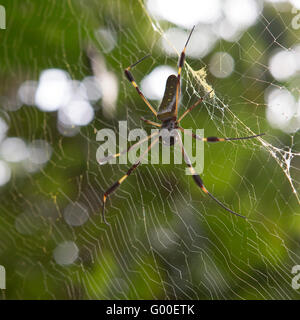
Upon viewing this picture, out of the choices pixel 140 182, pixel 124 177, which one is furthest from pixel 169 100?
pixel 140 182

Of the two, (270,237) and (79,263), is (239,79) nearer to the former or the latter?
(270,237)

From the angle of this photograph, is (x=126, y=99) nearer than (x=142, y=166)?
No

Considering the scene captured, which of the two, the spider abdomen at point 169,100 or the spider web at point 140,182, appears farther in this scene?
the spider web at point 140,182

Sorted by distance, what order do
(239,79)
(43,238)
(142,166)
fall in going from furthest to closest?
(43,238) → (142,166) → (239,79)

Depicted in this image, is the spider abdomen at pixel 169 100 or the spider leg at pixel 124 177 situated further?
the spider leg at pixel 124 177

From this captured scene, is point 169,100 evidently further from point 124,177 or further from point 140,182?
point 140,182
